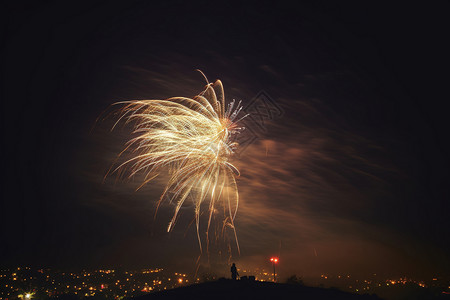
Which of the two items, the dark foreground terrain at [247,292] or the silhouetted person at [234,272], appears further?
the silhouetted person at [234,272]

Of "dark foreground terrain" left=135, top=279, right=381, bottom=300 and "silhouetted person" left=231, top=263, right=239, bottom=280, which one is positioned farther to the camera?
"silhouetted person" left=231, top=263, right=239, bottom=280

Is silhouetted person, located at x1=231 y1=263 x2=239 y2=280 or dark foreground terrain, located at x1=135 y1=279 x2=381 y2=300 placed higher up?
silhouetted person, located at x1=231 y1=263 x2=239 y2=280

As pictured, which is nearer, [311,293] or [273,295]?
[273,295]

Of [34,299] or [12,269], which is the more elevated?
[12,269]

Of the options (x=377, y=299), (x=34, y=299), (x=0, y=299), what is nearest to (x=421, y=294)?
(x=377, y=299)

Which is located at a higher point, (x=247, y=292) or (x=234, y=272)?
(x=234, y=272)

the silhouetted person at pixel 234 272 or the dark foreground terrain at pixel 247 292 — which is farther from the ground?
→ the silhouetted person at pixel 234 272

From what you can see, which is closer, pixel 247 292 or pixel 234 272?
pixel 247 292

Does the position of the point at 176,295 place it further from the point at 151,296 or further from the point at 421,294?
the point at 421,294
